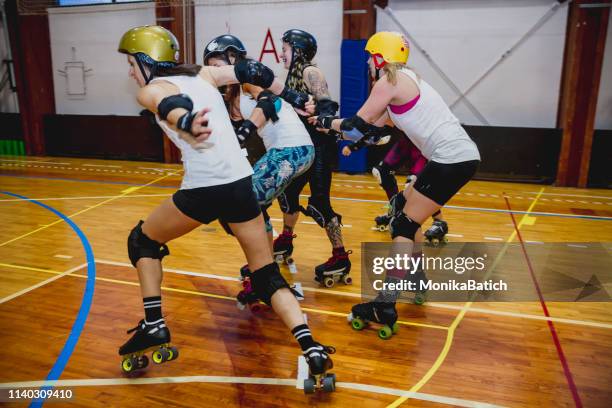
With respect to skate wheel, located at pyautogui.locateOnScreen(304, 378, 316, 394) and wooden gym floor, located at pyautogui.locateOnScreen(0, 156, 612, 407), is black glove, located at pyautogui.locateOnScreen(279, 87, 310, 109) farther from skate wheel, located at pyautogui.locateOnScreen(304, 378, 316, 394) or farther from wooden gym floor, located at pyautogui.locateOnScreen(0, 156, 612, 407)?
skate wheel, located at pyautogui.locateOnScreen(304, 378, 316, 394)

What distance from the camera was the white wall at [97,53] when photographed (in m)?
10.3

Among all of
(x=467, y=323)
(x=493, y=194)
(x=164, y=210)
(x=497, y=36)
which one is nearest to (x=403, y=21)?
(x=497, y=36)

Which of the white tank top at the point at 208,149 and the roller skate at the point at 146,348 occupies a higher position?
the white tank top at the point at 208,149

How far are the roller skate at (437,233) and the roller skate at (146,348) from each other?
297 cm

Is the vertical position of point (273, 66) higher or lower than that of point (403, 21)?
lower

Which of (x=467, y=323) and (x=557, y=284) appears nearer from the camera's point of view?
(x=467, y=323)

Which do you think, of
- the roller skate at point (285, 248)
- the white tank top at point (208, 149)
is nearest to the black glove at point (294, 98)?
the white tank top at point (208, 149)

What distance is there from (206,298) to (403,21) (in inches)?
270

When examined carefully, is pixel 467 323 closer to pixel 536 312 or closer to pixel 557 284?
pixel 536 312

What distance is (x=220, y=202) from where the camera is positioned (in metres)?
2.16

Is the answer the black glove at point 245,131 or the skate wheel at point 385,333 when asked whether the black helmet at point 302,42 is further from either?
the skate wheel at point 385,333

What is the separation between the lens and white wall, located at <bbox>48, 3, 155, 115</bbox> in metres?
10.3

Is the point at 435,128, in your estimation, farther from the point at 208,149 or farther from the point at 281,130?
the point at 208,149

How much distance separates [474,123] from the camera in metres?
8.45
